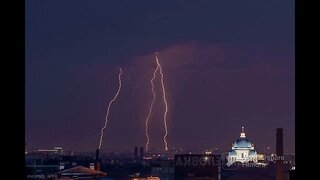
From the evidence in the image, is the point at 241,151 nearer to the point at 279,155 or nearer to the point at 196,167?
the point at 279,155

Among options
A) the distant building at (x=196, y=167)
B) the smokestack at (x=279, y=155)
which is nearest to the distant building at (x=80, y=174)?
the distant building at (x=196, y=167)

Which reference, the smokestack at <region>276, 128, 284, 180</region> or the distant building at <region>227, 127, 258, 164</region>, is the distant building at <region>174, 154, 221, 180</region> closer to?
the smokestack at <region>276, 128, 284, 180</region>

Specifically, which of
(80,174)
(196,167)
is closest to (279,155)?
(196,167)

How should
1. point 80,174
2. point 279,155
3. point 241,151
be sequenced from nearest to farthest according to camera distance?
1. point 80,174
2. point 279,155
3. point 241,151

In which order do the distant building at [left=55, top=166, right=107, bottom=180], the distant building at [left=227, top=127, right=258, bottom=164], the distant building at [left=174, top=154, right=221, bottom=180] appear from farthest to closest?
the distant building at [left=227, top=127, right=258, bottom=164] < the distant building at [left=174, top=154, right=221, bottom=180] < the distant building at [left=55, top=166, right=107, bottom=180]

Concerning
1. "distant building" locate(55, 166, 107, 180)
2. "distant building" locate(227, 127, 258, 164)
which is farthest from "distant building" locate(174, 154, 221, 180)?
"distant building" locate(227, 127, 258, 164)

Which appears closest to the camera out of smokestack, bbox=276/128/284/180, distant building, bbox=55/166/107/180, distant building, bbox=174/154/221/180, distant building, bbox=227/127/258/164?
distant building, bbox=55/166/107/180

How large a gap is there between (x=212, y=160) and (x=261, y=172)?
9.78 m

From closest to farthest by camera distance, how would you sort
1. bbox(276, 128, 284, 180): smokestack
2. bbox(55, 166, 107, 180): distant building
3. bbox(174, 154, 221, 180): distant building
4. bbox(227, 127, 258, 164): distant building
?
bbox(55, 166, 107, 180): distant building, bbox(174, 154, 221, 180): distant building, bbox(276, 128, 284, 180): smokestack, bbox(227, 127, 258, 164): distant building

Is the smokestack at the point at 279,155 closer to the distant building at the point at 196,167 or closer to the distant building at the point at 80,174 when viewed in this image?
the distant building at the point at 196,167

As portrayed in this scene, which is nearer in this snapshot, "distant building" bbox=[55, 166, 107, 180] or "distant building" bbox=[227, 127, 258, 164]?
"distant building" bbox=[55, 166, 107, 180]

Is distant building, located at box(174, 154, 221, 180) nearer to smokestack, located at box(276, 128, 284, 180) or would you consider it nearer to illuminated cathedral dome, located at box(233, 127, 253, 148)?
smokestack, located at box(276, 128, 284, 180)
